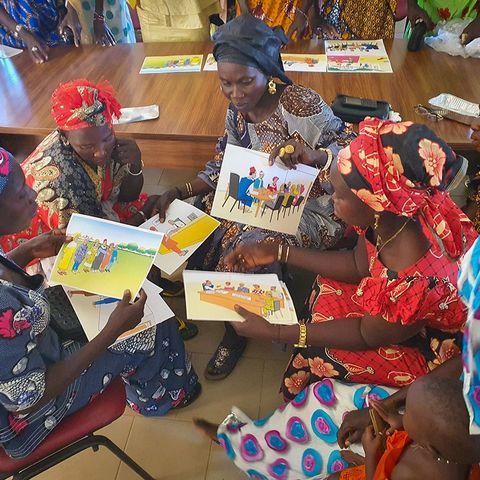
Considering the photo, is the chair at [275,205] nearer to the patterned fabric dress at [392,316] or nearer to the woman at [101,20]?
the patterned fabric dress at [392,316]

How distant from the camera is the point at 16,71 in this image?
9.40 feet

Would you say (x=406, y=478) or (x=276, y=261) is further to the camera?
(x=276, y=261)

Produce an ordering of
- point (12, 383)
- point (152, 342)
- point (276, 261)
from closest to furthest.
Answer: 1. point (12, 383)
2. point (152, 342)
3. point (276, 261)

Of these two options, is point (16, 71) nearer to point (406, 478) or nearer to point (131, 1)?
point (131, 1)

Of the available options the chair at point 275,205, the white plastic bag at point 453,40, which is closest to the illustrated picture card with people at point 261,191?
the chair at point 275,205

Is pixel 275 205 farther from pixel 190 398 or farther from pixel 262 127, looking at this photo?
pixel 190 398

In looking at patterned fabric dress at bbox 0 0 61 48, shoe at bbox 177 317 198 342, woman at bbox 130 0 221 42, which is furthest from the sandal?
patterned fabric dress at bbox 0 0 61 48

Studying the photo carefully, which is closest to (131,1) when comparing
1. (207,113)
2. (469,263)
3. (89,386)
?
(207,113)

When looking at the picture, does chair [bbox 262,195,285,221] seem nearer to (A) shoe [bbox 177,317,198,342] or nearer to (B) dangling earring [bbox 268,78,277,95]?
(B) dangling earring [bbox 268,78,277,95]

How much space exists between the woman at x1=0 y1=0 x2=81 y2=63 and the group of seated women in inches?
55.5

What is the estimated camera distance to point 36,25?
10.1 ft

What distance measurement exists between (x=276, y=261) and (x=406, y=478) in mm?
1008

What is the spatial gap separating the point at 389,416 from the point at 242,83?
1409 millimetres

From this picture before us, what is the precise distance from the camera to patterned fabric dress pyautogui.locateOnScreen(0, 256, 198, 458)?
123 centimetres
